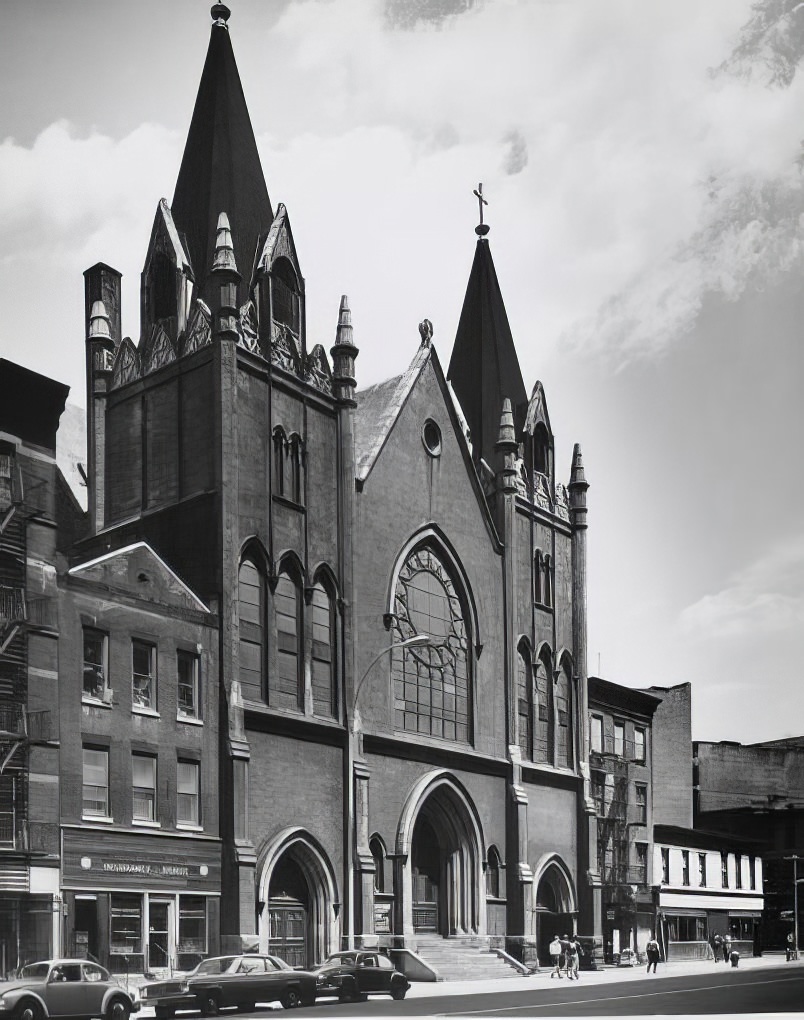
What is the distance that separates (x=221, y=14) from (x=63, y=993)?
3225 centimetres

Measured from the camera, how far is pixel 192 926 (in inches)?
1475

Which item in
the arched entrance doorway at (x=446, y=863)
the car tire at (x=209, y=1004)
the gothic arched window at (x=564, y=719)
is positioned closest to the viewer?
the car tire at (x=209, y=1004)

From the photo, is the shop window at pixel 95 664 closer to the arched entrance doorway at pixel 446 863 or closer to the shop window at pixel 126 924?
the shop window at pixel 126 924

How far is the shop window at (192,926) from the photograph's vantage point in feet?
122

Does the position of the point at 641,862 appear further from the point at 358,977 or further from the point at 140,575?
the point at 140,575

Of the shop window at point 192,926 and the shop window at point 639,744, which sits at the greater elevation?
the shop window at point 639,744

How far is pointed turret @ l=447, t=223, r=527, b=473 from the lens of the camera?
5900 cm

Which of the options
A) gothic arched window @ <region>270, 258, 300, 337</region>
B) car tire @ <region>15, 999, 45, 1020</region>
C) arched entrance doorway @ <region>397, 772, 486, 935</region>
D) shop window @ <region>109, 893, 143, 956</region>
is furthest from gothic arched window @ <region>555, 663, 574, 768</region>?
car tire @ <region>15, 999, 45, 1020</region>

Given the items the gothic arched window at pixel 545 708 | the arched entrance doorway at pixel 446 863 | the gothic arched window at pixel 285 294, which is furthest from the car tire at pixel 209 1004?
the gothic arched window at pixel 545 708

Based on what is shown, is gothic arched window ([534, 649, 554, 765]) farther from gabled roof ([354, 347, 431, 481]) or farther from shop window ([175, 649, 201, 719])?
shop window ([175, 649, 201, 719])

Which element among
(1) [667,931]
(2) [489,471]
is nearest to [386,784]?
(2) [489,471]

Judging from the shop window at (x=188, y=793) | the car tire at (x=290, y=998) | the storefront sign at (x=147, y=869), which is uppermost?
the shop window at (x=188, y=793)

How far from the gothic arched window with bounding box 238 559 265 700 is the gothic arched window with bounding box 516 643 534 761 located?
14.6 meters

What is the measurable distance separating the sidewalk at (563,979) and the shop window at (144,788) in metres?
8.27
